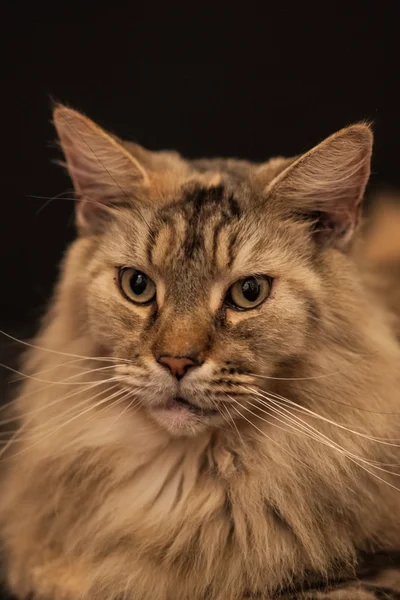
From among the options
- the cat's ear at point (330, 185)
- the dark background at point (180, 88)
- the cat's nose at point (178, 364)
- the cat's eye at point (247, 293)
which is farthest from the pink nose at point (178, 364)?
the dark background at point (180, 88)

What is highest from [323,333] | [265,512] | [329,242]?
[329,242]

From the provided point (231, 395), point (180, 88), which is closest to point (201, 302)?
point (231, 395)

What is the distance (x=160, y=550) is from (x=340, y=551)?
0.33 meters

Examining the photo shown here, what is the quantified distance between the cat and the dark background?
2.05ft

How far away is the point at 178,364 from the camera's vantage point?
4.99 ft

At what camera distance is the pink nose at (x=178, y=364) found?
1518 millimetres

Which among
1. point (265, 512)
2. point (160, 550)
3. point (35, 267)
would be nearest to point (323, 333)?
point (265, 512)

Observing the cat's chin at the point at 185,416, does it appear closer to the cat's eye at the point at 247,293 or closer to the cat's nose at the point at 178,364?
the cat's nose at the point at 178,364

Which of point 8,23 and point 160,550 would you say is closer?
point 160,550

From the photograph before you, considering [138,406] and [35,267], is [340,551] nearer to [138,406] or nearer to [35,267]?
[138,406]

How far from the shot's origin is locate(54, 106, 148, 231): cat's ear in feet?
5.65

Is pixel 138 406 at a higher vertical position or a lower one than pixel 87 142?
lower

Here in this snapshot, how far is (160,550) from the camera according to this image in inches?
65.6

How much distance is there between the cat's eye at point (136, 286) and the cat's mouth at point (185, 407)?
0.21m
